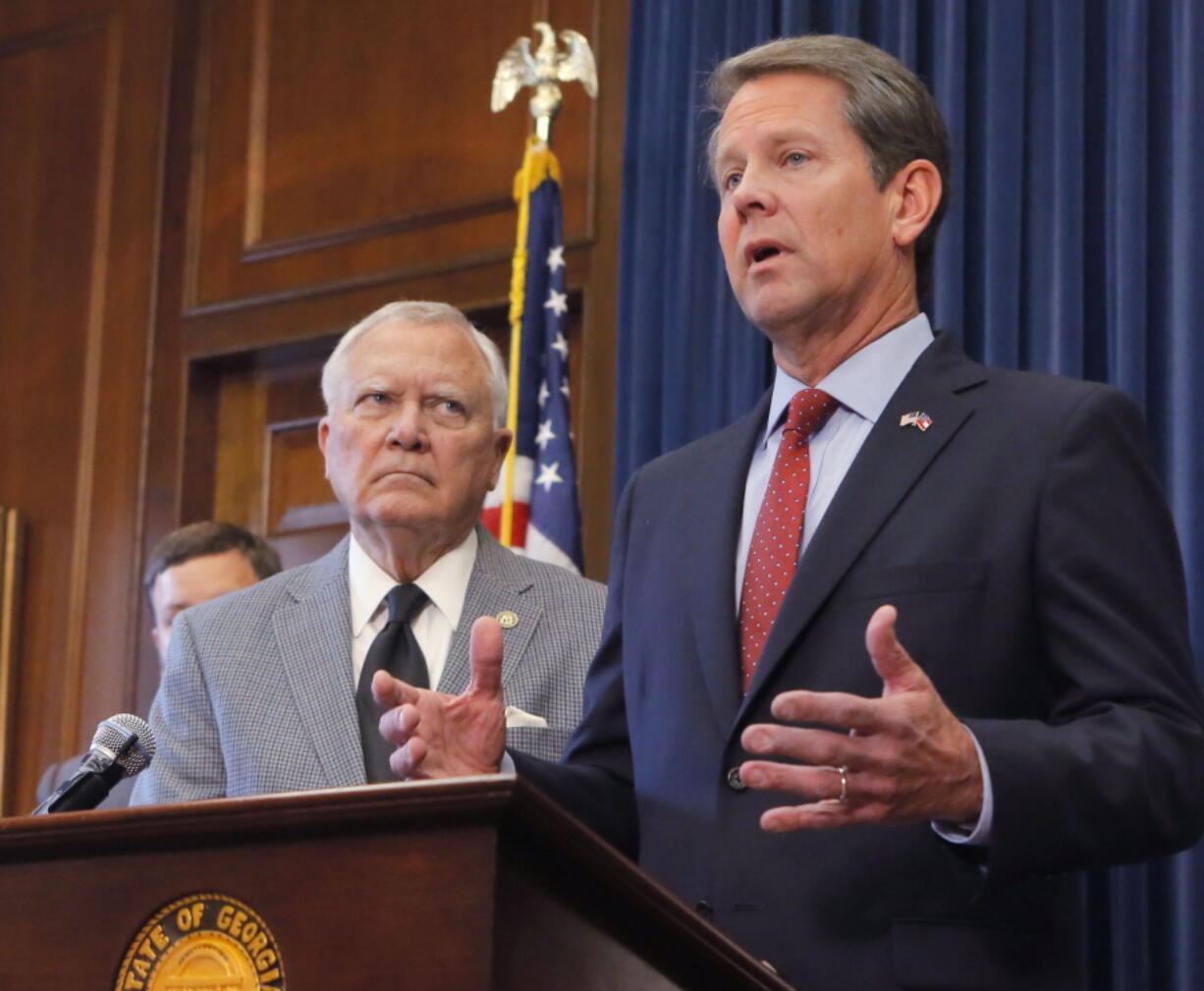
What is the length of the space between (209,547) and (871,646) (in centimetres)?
294

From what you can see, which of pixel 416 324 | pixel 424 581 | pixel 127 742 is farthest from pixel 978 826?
pixel 416 324

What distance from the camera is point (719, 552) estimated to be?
2219 mm

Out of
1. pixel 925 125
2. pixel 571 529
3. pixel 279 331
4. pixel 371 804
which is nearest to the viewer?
pixel 371 804

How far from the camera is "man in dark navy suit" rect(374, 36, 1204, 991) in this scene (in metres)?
1.75

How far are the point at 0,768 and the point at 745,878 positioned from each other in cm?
384

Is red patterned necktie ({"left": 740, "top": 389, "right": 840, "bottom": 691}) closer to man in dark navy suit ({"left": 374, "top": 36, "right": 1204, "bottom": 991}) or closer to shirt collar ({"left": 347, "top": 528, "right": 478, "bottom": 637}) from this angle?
man in dark navy suit ({"left": 374, "top": 36, "right": 1204, "bottom": 991})

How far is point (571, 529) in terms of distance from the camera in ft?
13.5

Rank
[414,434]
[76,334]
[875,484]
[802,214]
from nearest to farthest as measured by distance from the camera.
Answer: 1. [875,484]
2. [802,214]
3. [414,434]
4. [76,334]

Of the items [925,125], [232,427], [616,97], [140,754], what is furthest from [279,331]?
[140,754]

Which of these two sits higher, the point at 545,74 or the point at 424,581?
the point at 545,74

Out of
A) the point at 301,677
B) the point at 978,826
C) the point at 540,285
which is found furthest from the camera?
the point at 540,285

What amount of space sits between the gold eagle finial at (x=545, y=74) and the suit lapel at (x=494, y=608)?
62.6 inches

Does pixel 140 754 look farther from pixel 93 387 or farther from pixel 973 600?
pixel 93 387

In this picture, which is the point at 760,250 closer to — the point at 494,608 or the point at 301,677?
the point at 494,608
